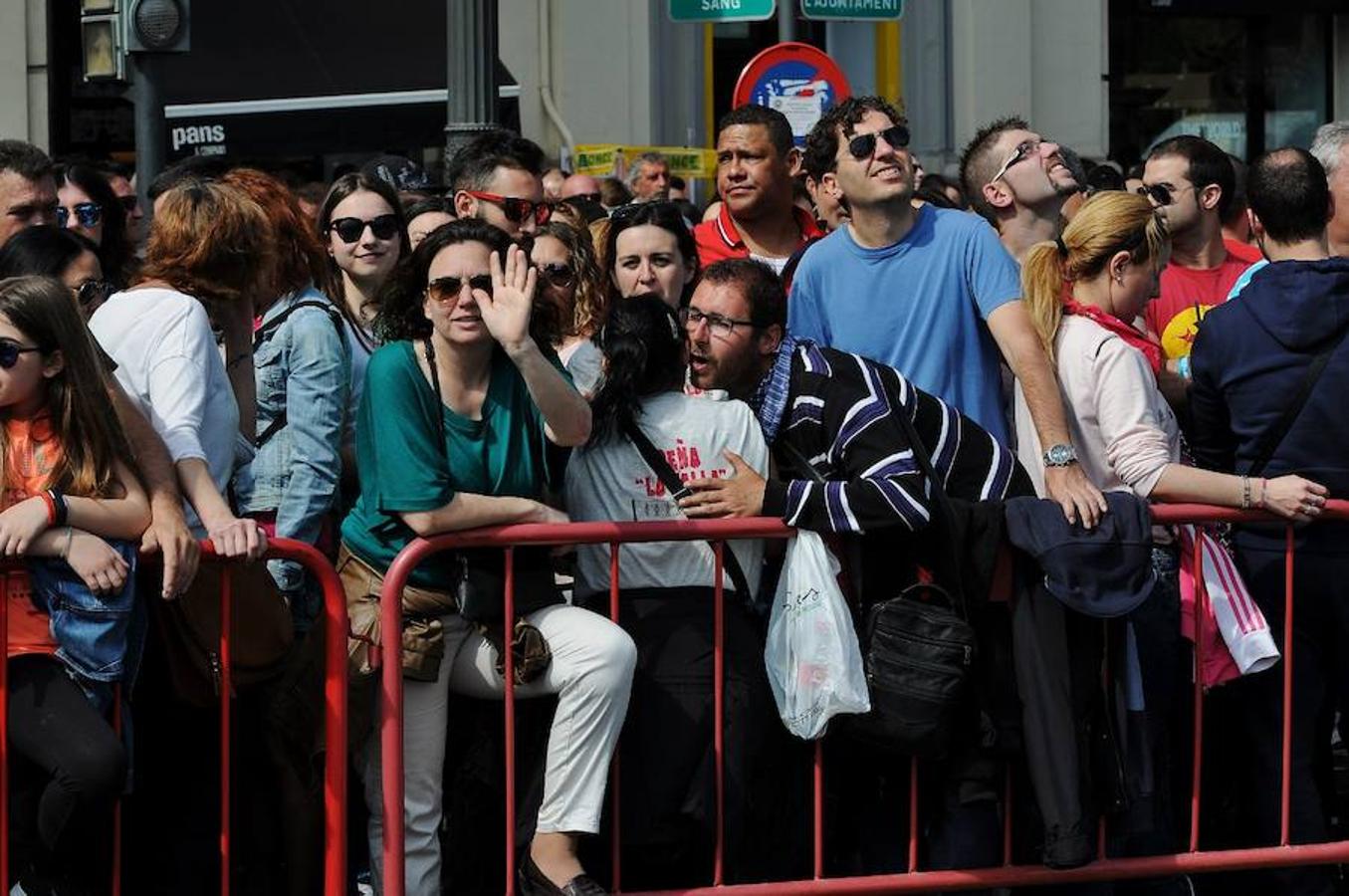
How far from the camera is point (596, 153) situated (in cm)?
1487

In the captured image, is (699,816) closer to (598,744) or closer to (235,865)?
(598,744)

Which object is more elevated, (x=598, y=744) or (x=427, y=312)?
(x=427, y=312)

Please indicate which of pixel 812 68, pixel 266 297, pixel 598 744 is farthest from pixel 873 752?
pixel 812 68

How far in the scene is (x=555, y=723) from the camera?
5906mm

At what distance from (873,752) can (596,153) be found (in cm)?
906

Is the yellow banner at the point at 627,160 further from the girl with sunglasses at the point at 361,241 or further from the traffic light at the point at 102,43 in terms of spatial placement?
the girl with sunglasses at the point at 361,241

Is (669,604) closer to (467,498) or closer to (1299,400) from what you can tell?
(467,498)

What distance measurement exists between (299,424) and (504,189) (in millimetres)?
1729

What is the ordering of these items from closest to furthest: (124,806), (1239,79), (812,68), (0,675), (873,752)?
(0,675) → (124,806) → (873,752) → (812,68) → (1239,79)

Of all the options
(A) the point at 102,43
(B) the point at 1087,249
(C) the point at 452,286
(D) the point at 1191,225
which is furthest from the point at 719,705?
(A) the point at 102,43

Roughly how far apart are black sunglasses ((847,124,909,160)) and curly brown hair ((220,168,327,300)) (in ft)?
5.41

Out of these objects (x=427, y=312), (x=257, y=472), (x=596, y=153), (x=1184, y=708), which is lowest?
(x=1184, y=708)

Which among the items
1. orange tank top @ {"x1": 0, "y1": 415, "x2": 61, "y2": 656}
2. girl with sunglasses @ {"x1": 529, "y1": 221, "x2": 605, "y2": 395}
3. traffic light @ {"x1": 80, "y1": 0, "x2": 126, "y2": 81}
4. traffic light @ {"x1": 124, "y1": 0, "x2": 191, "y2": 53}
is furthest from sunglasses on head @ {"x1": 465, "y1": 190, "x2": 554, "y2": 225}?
traffic light @ {"x1": 80, "y1": 0, "x2": 126, "y2": 81}

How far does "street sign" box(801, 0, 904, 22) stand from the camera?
1280 centimetres
